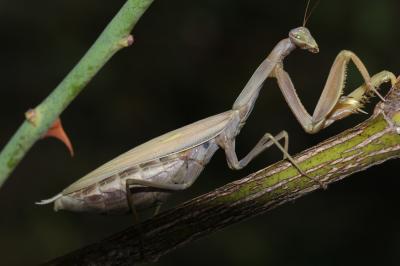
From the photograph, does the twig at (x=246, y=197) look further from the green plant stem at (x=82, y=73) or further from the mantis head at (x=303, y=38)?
the green plant stem at (x=82, y=73)

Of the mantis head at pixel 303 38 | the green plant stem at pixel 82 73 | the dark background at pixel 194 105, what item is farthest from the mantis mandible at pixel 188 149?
the dark background at pixel 194 105

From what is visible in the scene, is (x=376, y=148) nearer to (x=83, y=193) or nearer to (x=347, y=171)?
(x=347, y=171)

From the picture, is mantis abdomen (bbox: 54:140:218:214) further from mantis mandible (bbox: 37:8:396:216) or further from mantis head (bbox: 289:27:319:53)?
mantis head (bbox: 289:27:319:53)

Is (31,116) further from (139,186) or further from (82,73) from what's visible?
(139,186)

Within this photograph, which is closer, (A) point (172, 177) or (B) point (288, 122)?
(A) point (172, 177)

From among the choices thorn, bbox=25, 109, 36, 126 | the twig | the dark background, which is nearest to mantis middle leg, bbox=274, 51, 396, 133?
the twig

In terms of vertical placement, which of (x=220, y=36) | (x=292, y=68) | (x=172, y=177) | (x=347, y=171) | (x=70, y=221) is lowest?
(x=347, y=171)

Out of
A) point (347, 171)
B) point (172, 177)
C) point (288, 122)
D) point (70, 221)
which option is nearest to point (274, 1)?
point (288, 122)
